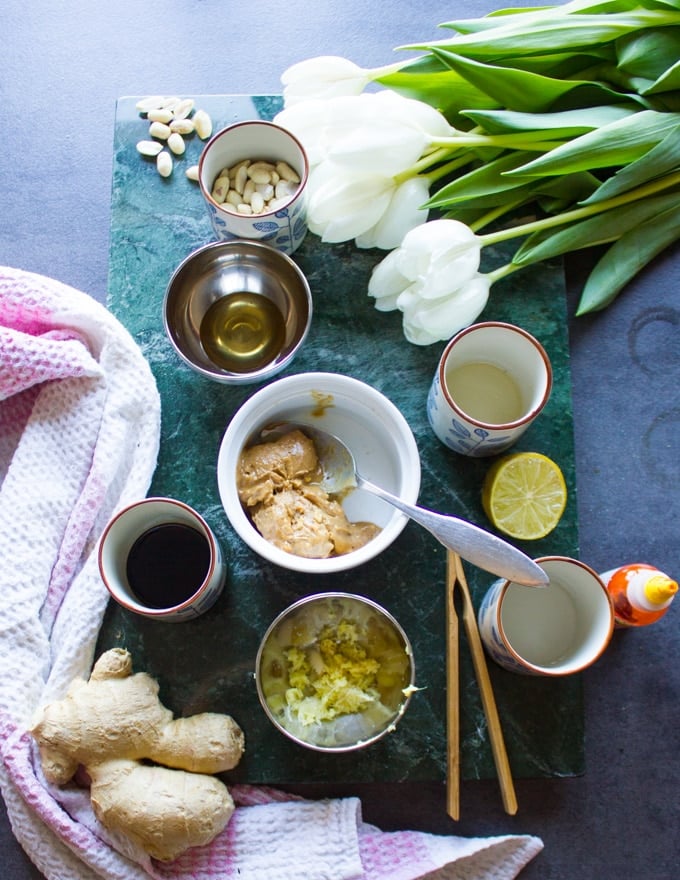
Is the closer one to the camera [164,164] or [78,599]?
[78,599]

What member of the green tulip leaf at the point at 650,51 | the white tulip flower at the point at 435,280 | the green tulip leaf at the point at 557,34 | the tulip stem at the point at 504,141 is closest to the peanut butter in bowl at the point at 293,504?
the white tulip flower at the point at 435,280

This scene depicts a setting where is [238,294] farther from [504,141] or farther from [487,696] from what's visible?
[487,696]

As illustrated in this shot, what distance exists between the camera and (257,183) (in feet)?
3.59

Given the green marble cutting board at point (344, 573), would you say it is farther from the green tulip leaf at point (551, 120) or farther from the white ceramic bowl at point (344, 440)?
the green tulip leaf at point (551, 120)

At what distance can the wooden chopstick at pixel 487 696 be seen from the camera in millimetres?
1023

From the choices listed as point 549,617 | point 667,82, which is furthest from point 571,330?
point 549,617

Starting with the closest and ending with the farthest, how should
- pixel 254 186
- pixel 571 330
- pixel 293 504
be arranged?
1. pixel 293 504
2. pixel 254 186
3. pixel 571 330

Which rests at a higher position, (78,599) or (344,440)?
(344,440)

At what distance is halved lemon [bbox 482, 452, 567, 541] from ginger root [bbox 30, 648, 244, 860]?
1.54 ft

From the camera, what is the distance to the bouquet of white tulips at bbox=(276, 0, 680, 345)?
1.02 m

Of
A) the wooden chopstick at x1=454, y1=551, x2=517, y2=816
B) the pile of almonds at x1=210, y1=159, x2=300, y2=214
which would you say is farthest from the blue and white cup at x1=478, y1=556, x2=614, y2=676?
the pile of almonds at x1=210, y1=159, x2=300, y2=214

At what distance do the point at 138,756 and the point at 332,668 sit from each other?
0.27 meters

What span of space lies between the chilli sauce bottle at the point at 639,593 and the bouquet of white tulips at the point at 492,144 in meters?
0.42

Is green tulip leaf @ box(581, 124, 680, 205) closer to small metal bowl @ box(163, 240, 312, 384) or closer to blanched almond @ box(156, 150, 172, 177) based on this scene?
small metal bowl @ box(163, 240, 312, 384)
